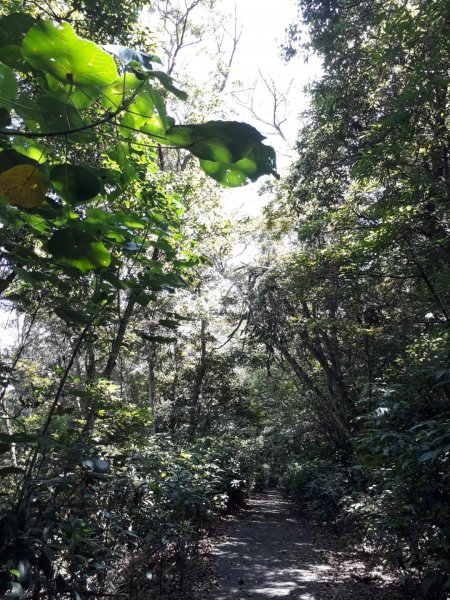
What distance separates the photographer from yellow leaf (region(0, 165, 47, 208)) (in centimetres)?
88

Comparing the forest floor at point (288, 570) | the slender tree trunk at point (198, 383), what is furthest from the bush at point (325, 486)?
the slender tree trunk at point (198, 383)

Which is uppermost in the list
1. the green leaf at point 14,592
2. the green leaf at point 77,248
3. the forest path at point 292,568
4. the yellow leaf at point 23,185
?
the yellow leaf at point 23,185

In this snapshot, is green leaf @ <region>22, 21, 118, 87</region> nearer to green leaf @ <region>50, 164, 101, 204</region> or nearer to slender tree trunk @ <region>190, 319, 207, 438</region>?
green leaf @ <region>50, 164, 101, 204</region>

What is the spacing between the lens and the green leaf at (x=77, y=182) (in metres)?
0.89

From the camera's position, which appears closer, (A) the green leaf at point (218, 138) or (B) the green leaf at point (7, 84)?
(A) the green leaf at point (218, 138)

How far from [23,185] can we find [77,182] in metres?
0.12

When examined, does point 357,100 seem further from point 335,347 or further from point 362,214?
point 335,347

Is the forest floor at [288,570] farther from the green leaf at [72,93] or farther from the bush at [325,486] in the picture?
the green leaf at [72,93]

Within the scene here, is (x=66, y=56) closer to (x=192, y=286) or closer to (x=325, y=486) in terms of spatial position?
(x=192, y=286)

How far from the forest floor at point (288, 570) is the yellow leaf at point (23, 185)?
5.78 metres

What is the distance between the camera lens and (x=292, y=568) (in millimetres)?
6910

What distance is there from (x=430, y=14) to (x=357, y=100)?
8.56 ft

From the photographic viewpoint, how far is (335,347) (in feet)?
39.9

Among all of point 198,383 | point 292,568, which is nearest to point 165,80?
point 292,568
